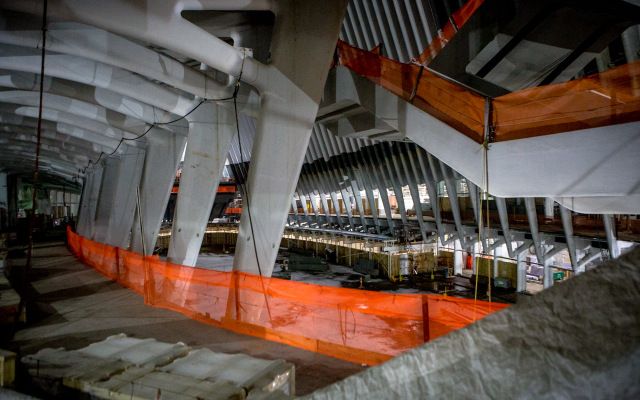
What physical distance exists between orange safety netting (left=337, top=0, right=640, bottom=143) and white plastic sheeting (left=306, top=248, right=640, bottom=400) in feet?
15.3

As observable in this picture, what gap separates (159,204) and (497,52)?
1420cm

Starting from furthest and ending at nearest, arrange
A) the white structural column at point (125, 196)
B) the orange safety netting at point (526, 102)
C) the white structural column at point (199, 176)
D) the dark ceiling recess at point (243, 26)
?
the white structural column at point (125, 196) < the white structural column at point (199, 176) < the dark ceiling recess at point (243, 26) < the orange safety netting at point (526, 102)

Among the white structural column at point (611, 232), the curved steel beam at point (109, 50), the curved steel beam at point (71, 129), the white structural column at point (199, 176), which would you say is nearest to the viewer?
the curved steel beam at point (109, 50)

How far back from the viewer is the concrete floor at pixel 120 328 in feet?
20.6

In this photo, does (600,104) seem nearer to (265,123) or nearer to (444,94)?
(444,94)

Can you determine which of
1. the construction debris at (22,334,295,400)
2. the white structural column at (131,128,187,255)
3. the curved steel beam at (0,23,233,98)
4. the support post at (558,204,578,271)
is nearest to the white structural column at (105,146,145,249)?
the white structural column at (131,128,187,255)

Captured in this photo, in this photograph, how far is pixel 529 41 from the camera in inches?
363

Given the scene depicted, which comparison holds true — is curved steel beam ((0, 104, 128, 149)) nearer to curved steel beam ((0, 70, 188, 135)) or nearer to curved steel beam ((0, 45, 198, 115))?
curved steel beam ((0, 70, 188, 135))

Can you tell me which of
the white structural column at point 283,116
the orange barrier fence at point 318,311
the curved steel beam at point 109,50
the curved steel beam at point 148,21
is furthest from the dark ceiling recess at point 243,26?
the orange barrier fence at point 318,311

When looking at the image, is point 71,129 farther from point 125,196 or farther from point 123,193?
point 125,196

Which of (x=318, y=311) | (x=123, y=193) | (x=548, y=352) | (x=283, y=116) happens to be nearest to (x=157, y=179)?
(x=123, y=193)

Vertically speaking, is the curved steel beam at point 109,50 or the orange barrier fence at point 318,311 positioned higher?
the curved steel beam at point 109,50

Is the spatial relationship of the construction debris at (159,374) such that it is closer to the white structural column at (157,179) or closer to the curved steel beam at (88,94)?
the curved steel beam at (88,94)

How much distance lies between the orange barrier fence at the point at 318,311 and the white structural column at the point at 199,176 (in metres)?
2.44
